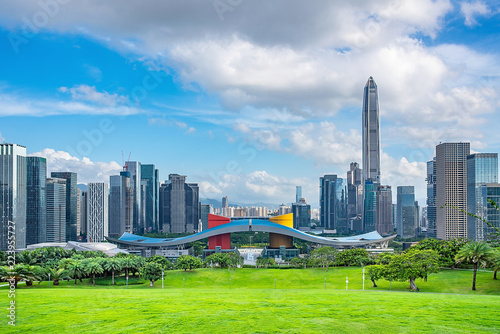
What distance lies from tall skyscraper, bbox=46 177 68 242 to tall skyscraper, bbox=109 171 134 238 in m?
42.7

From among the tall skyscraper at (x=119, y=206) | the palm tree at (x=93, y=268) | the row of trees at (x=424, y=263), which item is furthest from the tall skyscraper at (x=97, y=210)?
the row of trees at (x=424, y=263)

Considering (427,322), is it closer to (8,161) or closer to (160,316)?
(160,316)

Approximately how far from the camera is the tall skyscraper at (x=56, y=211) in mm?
139000

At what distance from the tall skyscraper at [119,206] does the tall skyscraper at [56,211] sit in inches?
1681

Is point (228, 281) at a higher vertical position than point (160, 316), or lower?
lower

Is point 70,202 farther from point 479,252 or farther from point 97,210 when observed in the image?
point 479,252

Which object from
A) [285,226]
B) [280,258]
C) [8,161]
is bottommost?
[280,258]

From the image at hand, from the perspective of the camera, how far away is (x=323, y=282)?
173 feet

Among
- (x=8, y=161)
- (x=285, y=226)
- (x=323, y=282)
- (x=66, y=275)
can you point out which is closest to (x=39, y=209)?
(x=8, y=161)

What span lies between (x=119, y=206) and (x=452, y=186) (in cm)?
14321

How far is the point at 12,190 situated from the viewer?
383 feet

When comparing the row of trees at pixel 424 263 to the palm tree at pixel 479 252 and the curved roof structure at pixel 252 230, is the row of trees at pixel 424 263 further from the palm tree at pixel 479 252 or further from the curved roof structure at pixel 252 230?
the curved roof structure at pixel 252 230

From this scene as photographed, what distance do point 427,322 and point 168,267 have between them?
5384 cm

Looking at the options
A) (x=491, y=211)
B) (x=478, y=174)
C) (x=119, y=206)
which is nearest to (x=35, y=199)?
(x=119, y=206)
